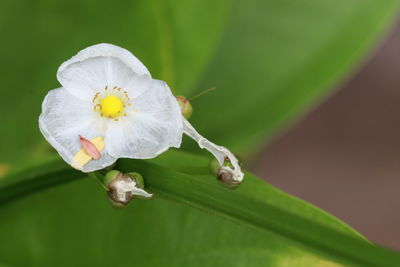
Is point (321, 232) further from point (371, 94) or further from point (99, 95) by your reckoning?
point (371, 94)

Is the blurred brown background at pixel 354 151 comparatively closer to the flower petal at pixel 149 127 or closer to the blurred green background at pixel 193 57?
the blurred green background at pixel 193 57

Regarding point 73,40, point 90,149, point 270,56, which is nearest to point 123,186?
point 90,149

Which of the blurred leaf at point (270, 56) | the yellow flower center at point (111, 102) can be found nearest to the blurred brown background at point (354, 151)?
the blurred leaf at point (270, 56)

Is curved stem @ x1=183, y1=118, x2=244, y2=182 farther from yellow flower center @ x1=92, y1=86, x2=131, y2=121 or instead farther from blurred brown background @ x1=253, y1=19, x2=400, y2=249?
blurred brown background @ x1=253, y1=19, x2=400, y2=249

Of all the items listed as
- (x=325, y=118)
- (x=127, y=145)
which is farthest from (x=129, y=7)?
(x=325, y=118)

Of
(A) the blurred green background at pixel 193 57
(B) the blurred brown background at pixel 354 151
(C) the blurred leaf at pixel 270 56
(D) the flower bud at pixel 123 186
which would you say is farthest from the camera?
(B) the blurred brown background at pixel 354 151

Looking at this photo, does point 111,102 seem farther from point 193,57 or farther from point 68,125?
point 193,57

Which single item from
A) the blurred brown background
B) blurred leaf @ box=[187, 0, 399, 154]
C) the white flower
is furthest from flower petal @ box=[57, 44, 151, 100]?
the blurred brown background
